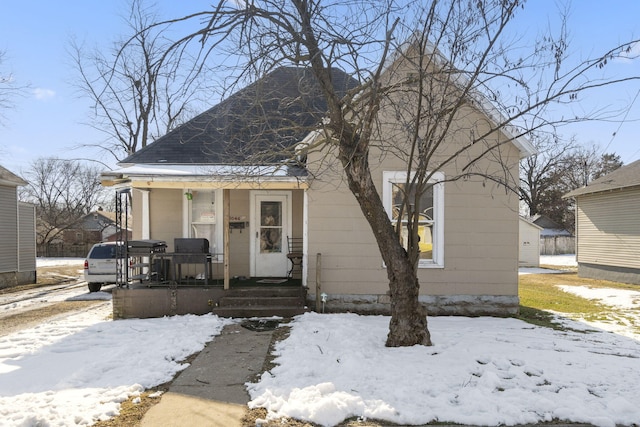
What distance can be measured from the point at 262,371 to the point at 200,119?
7322 millimetres

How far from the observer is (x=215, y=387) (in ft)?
15.1

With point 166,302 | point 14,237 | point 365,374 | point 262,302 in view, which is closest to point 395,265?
point 365,374

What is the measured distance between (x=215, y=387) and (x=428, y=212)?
5.67m

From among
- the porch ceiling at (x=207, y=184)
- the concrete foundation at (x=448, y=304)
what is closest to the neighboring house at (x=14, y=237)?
the porch ceiling at (x=207, y=184)

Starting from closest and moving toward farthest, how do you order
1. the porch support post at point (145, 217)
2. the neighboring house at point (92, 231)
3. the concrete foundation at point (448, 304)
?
the concrete foundation at point (448, 304), the porch support post at point (145, 217), the neighboring house at point (92, 231)

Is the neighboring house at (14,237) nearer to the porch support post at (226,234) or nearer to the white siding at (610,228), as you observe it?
the porch support post at (226,234)

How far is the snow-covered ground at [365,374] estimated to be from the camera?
386 cm

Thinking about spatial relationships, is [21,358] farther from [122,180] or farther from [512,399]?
[512,399]

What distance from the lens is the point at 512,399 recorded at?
4.10 m

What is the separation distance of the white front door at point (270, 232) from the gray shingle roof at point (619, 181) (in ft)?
43.7

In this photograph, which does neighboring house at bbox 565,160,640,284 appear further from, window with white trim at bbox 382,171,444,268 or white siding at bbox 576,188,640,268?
window with white trim at bbox 382,171,444,268

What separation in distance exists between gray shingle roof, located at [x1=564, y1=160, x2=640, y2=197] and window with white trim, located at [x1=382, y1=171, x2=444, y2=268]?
1096cm

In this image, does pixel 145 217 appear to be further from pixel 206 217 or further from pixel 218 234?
pixel 218 234

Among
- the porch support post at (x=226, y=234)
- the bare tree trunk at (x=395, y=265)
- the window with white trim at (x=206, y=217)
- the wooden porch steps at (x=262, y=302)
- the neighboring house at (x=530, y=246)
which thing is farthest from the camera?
the neighboring house at (x=530, y=246)
